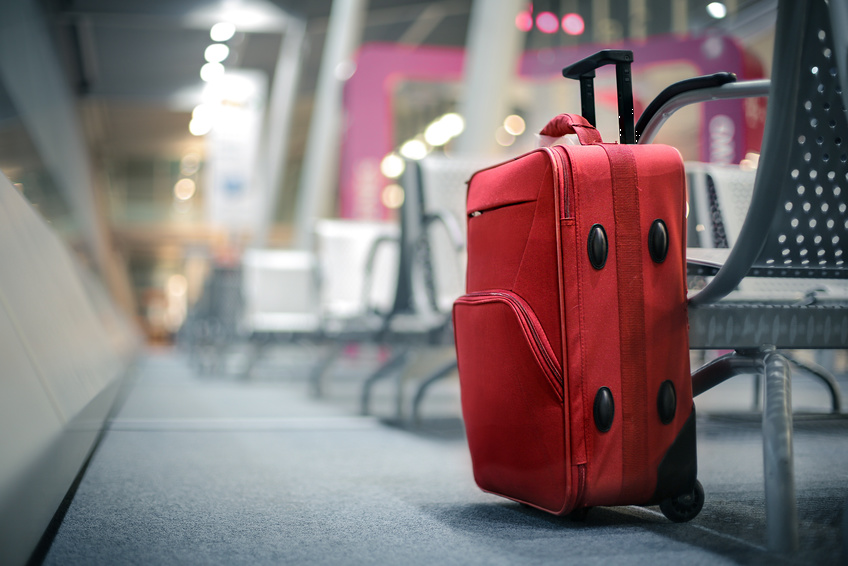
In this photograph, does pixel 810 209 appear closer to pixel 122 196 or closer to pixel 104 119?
pixel 104 119

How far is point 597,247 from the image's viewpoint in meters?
1.06

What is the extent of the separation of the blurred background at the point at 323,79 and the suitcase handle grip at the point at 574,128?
4.10ft

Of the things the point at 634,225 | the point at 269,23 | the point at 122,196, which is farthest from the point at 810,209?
the point at 122,196

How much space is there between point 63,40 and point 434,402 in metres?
9.65

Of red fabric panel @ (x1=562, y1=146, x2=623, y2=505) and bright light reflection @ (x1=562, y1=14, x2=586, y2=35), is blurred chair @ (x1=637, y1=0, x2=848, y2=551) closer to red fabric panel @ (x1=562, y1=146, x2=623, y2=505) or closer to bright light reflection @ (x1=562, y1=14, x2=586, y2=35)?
red fabric panel @ (x1=562, y1=146, x2=623, y2=505)

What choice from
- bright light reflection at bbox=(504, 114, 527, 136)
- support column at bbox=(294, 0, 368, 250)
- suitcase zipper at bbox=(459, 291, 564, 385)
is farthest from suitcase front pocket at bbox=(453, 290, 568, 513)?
support column at bbox=(294, 0, 368, 250)

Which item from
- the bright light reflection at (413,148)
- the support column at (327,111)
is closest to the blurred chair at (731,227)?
the support column at (327,111)

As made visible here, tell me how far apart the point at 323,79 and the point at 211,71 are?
4.32 meters

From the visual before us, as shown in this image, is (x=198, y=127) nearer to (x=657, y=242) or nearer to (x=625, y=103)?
(x=625, y=103)

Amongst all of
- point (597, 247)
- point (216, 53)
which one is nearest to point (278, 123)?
point (216, 53)

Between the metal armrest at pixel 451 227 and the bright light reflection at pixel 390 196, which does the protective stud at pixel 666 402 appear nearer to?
the metal armrest at pixel 451 227

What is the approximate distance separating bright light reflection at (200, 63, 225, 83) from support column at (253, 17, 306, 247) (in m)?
0.93

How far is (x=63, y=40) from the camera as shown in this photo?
1073 centimetres

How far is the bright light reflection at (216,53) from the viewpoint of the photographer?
452 inches
